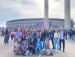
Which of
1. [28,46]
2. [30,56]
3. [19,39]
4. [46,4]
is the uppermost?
[46,4]

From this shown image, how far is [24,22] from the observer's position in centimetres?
8638

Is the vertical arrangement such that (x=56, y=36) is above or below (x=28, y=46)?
above

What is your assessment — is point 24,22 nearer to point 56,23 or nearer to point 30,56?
point 56,23

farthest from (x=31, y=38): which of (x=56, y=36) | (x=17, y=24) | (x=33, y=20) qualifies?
(x=17, y=24)

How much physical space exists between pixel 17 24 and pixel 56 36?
85422 millimetres

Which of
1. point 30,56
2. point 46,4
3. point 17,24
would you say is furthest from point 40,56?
point 17,24

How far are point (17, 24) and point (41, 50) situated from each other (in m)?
86.0

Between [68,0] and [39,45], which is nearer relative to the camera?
[39,45]

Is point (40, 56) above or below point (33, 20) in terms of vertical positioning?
below

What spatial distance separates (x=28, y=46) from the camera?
639 centimetres

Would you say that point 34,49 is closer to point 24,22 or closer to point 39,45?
point 39,45

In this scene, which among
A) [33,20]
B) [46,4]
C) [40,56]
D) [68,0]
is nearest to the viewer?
[40,56]

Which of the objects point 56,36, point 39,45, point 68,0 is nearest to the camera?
point 39,45

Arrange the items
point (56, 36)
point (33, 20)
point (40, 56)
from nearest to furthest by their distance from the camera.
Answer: point (40, 56) < point (56, 36) < point (33, 20)
